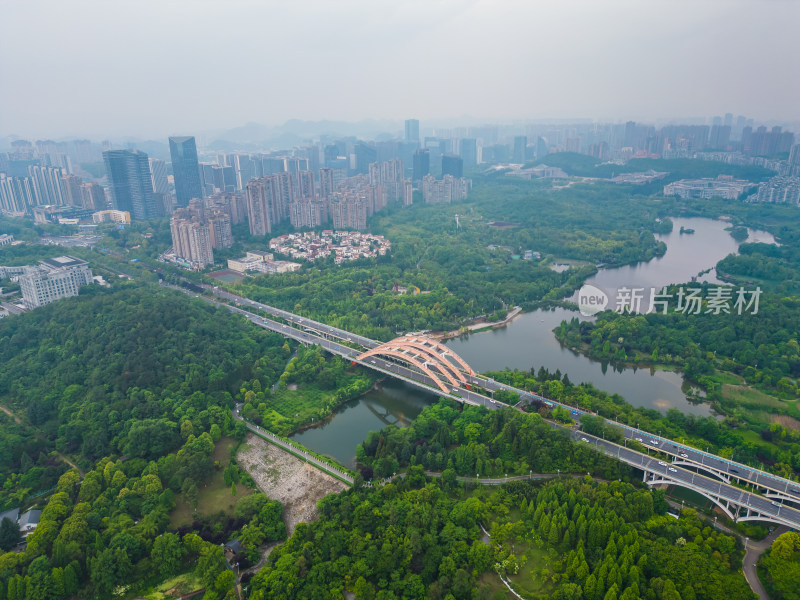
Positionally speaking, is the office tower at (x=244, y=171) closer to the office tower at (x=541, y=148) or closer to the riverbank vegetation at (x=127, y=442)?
the riverbank vegetation at (x=127, y=442)

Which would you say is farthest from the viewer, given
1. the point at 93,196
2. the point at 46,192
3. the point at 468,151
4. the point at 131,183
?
the point at 468,151

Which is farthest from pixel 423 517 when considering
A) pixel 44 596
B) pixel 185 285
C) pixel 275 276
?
pixel 185 285

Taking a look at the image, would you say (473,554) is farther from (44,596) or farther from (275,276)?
(275,276)

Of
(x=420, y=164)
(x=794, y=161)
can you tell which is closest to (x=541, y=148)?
(x=420, y=164)

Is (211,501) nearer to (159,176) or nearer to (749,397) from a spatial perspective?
(749,397)

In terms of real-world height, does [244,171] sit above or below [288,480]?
above

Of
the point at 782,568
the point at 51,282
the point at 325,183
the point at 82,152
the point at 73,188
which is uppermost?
the point at 82,152

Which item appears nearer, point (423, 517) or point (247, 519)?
point (423, 517)

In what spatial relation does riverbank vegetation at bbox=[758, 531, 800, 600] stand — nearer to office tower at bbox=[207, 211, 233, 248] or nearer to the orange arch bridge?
the orange arch bridge
